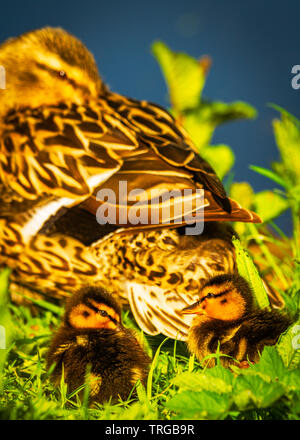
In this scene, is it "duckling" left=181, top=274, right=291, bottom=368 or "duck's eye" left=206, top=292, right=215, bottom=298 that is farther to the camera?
"duck's eye" left=206, top=292, right=215, bottom=298

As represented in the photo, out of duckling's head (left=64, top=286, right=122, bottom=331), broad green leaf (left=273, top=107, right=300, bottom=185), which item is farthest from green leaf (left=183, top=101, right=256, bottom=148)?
duckling's head (left=64, top=286, right=122, bottom=331)

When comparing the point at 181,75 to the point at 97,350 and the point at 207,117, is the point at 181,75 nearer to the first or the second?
the point at 207,117

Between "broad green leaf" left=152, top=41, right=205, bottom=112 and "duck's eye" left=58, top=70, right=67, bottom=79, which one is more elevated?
"broad green leaf" left=152, top=41, right=205, bottom=112

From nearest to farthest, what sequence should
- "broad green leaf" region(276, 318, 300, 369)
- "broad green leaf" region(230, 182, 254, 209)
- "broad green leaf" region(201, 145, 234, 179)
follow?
"broad green leaf" region(276, 318, 300, 369)
"broad green leaf" region(230, 182, 254, 209)
"broad green leaf" region(201, 145, 234, 179)

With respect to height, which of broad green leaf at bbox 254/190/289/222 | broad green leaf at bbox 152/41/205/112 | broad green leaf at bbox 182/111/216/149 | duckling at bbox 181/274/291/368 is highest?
broad green leaf at bbox 152/41/205/112

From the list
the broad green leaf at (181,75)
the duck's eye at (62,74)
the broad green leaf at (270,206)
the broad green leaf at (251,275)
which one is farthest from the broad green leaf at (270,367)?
the broad green leaf at (181,75)

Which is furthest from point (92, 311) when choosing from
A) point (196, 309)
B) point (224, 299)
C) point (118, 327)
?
point (224, 299)

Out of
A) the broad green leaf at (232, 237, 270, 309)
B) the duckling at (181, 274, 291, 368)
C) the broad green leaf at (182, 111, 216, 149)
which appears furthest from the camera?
the broad green leaf at (182, 111, 216, 149)

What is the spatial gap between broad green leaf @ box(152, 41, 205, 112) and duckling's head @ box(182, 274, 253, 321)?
2.15 m

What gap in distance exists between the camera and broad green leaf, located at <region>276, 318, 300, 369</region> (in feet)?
6.93

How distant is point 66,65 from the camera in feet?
10.7

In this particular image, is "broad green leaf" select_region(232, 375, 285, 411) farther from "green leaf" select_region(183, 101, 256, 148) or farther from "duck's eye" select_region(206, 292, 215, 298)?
"green leaf" select_region(183, 101, 256, 148)

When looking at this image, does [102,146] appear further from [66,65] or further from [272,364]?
[272,364]
